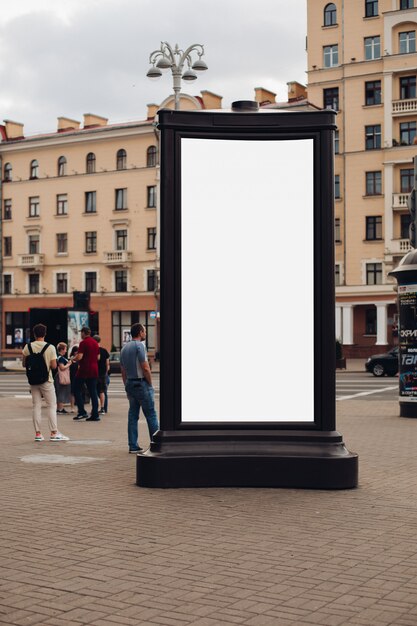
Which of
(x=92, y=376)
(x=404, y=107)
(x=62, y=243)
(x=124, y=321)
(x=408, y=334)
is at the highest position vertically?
(x=404, y=107)

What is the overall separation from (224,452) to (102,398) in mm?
11444

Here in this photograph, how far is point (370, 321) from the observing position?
5831 cm

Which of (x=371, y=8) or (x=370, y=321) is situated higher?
(x=371, y=8)

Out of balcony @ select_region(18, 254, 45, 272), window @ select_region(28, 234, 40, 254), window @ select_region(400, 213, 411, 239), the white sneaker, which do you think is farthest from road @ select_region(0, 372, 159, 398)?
window @ select_region(28, 234, 40, 254)

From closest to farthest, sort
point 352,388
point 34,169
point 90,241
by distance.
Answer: point 352,388 < point 90,241 < point 34,169

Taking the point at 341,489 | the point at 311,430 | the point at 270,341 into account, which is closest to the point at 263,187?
Result: the point at 270,341

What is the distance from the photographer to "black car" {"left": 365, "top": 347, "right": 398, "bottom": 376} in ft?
125

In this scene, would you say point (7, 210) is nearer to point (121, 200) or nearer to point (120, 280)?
point (121, 200)

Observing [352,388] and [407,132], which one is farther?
[407,132]

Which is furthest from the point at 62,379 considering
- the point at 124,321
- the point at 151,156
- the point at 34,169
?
the point at 34,169

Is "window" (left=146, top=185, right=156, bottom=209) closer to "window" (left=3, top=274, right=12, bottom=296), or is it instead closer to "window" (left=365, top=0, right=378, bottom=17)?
"window" (left=3, top=274, right=12, bottom=296)

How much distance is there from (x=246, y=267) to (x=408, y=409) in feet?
32.8

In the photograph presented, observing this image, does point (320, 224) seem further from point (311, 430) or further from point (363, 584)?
point (363, 584)

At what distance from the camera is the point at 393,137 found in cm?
5722
